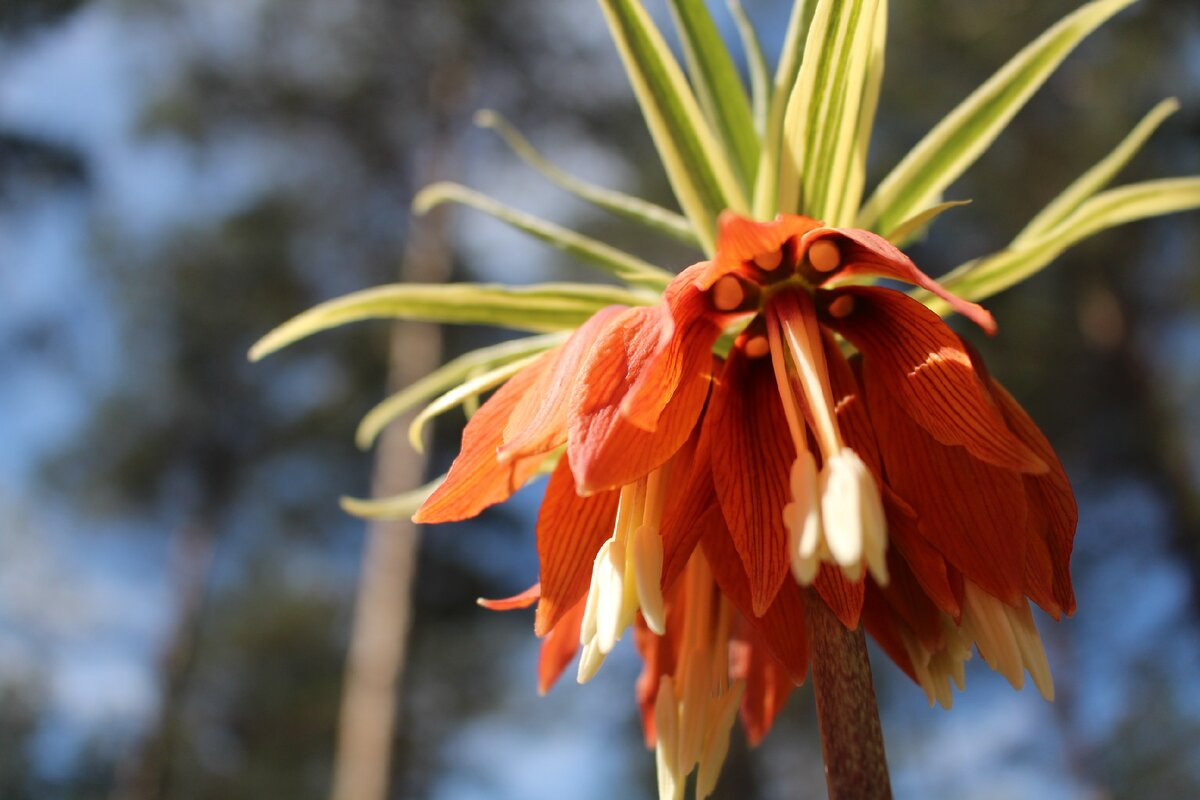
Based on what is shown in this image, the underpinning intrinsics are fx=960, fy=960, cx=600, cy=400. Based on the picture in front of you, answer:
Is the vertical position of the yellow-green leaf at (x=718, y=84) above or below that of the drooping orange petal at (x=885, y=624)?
above

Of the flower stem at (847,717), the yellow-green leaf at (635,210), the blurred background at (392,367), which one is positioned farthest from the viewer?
the blurred background at (392,367)

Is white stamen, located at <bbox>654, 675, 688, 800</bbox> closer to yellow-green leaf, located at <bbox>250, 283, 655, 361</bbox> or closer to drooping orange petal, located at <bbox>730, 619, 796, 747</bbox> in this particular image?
drooping orange petal, located at <bbox>730, 619, 796, 747</bbox>

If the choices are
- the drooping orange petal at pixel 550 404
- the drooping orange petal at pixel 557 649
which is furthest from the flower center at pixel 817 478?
the drooping orange petal at pixel 557 649

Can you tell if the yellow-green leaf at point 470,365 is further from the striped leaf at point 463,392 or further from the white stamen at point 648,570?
the white stamen at point 648,570

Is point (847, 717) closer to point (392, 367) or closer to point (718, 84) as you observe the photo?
point (718, 84)

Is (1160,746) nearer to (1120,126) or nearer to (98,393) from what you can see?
(1120,126)

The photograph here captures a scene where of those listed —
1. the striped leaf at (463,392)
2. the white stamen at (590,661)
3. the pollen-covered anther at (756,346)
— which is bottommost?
the white stamen at (590,661)
